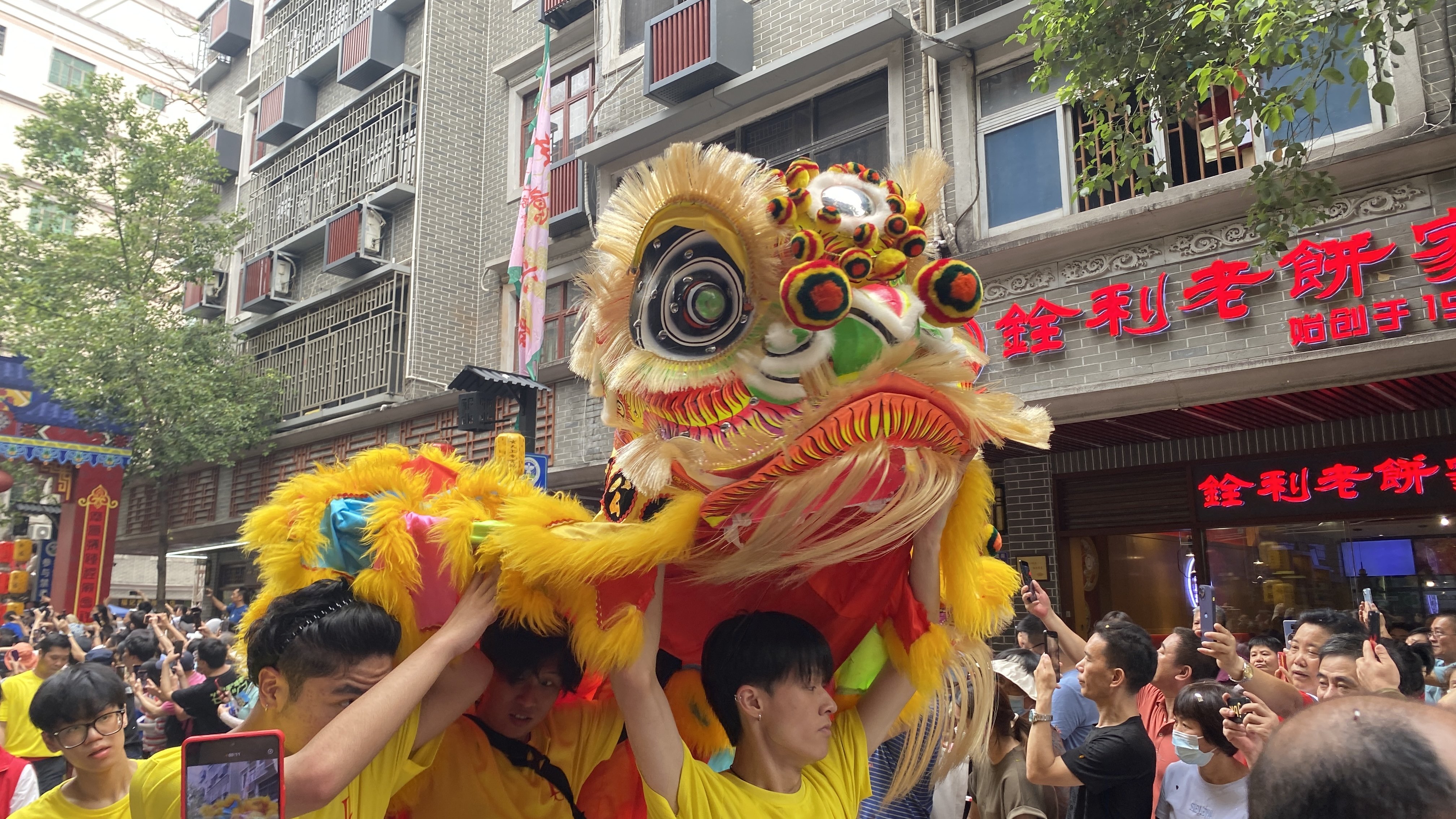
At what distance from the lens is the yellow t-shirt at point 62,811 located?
2645mm

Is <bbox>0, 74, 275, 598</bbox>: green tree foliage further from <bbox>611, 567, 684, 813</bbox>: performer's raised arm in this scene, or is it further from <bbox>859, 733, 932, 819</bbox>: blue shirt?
<bbox>611, 567, 684, 813</bbox>: performer's raised arm

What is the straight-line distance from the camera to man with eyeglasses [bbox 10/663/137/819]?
8.79ft

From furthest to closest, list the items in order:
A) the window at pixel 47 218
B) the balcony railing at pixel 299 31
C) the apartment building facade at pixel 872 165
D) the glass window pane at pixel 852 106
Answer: the balcony railing at pixel 299 31, the window at pixel 47 218, the glass window pane at pixel 852 106, the apartment building facade at pixel 872 165

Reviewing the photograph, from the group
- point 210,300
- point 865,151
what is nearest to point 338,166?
point 210,300

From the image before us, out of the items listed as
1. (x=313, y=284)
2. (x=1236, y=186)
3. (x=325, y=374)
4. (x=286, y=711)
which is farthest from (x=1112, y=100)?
(x=313, y=284)

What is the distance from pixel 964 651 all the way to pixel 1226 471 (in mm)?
6486

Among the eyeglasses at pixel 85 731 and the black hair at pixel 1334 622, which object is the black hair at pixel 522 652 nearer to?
the eyeglasses at pixel 85 731

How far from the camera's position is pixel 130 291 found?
1465 cm

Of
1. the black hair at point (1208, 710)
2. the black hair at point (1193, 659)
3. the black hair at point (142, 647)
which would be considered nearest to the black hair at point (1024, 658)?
the black hair at point (1193, 659)

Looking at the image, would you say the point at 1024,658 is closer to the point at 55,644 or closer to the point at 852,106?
the point at 55,644

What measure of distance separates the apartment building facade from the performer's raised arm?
12.1 feet

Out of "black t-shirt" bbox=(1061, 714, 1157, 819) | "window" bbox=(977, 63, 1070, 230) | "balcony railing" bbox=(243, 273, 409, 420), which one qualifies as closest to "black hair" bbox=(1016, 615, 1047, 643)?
"black t-shirt" bbox=(1061, 714, 1157, 819)

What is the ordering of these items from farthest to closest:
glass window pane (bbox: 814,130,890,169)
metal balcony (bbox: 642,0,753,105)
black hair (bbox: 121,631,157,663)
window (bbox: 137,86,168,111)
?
window (bbox: 137,86,168,111) < metal balcony (bbox: 642,0,753,105) < glass window pane (bbox: 814,130,890,169) < black hair (bbox: 121,631,157,663)

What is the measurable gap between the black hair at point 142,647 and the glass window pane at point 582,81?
7647 millimetres
